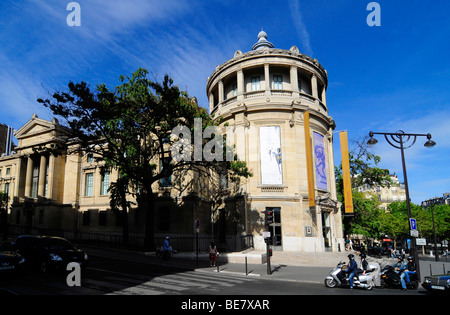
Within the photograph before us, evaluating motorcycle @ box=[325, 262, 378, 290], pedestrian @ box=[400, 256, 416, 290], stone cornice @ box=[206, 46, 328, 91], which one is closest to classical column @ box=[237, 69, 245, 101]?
stone cornice @ box=[206, 46, 328, 91]

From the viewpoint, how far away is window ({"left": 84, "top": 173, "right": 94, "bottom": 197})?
38375 mm

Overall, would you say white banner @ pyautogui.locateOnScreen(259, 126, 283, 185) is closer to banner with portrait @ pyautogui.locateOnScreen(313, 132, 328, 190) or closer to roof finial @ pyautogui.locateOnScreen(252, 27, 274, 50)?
banner with portrait @ pyautogui.locateOnScreen(313, 132, 328, 190)

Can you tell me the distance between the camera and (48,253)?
1390 centimetres

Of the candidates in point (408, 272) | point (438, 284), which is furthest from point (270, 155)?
point (438, 284)

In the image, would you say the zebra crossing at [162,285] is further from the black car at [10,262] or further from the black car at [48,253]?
the black car at [10,262]

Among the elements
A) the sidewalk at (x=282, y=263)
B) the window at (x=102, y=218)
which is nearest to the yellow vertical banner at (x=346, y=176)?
the sidewalk at (x=282, y=263)

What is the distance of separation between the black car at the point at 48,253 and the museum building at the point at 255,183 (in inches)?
529

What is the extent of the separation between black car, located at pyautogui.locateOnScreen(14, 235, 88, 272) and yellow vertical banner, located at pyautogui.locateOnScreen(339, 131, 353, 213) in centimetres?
2640

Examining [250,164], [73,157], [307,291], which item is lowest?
[307,291]
